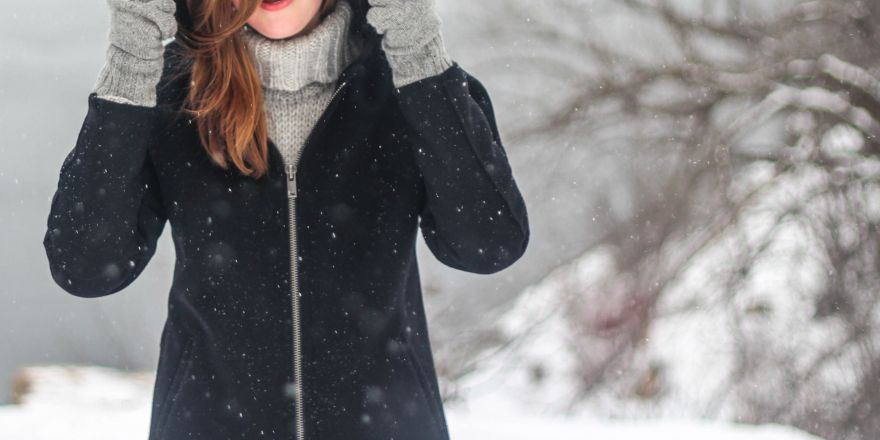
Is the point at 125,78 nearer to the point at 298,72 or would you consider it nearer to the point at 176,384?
the point at 298,72

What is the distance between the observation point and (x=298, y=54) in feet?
4.11

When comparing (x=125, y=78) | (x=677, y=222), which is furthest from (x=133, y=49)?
(x=677, y=222)

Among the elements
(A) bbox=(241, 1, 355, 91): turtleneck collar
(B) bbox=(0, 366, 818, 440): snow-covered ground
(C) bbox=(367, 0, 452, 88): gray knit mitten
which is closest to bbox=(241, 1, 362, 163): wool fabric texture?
(A) bbox=(241, 1, 355, 91): turtleneck collar

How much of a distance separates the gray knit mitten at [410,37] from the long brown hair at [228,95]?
0.56 feet

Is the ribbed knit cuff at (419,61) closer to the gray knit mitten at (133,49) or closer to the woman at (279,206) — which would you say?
the woman at (279,206)

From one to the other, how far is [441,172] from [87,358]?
19.5ft

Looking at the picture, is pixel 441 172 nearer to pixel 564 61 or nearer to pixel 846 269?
pixel 846 269

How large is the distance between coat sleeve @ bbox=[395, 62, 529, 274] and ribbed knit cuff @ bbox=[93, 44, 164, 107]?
12.3 inches

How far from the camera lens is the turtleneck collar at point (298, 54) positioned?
4.13ft

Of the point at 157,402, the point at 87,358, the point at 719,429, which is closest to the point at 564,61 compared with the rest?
the point at 719,429

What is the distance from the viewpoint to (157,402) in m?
1.28

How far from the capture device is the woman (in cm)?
118

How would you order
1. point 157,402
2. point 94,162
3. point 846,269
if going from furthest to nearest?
point 846,269 → point 157,402 → point 94,162

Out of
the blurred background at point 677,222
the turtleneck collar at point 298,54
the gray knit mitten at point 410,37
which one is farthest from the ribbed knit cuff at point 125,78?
the blurred background at point 677,222
